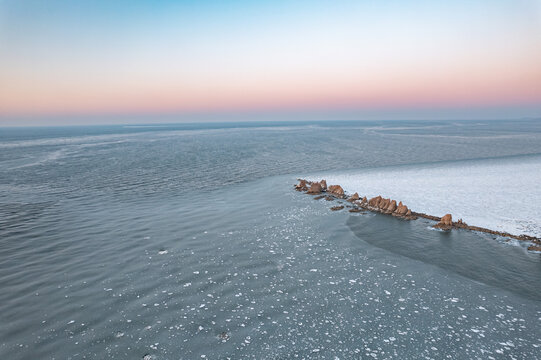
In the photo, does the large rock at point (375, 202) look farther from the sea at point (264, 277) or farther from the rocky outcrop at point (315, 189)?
the rocky outcrop at point (315, 189)

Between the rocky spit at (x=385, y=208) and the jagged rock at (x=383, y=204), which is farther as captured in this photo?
the jagged rock at (x=383, y=204)

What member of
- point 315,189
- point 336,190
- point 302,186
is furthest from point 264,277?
point 302,186

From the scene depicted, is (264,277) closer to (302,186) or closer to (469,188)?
(302,186)

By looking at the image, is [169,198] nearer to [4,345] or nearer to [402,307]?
[4,345]

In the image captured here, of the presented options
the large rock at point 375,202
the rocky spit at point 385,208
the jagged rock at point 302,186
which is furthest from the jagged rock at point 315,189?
the large rock at point 375,202

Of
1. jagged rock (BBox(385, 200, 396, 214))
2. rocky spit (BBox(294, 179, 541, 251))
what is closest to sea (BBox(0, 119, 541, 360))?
rocky spit (BBox(294, 179, 541, 251))

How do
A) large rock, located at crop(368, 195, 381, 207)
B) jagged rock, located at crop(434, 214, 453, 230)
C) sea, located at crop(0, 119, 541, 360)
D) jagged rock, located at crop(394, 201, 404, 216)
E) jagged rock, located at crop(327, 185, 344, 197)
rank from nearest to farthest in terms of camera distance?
sea, located at crop(0, 119, 541, 360) < jagged rock, located at crop(434, 214, 453, 230) < jagged rock, located at crop(394, 201, 404, 216) < large rock, located at crop(368, 195, 381, 207) < jagged rock, located at crop(327, 185, 344, 197)

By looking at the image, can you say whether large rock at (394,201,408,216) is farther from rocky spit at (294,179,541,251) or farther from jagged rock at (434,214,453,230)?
jagged rock at (434,214,453,230)
